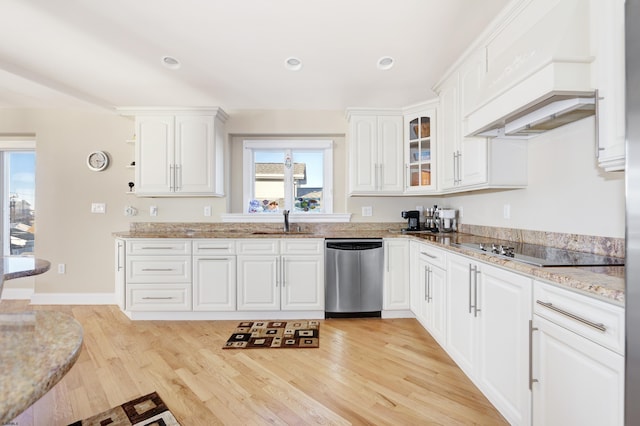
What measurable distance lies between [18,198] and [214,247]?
318cm

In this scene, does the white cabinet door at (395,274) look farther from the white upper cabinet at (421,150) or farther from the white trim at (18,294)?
the white trim at (18,294)

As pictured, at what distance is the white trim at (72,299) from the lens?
11.4ft

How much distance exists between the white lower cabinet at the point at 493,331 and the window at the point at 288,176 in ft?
6.60

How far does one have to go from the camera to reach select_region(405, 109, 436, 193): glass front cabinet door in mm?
2967

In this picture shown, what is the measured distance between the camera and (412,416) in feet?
5.24

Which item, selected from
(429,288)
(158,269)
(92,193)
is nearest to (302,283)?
(429,288)

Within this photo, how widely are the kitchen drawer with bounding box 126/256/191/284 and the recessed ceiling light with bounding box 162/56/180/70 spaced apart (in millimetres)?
1812

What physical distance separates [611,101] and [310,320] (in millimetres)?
2698

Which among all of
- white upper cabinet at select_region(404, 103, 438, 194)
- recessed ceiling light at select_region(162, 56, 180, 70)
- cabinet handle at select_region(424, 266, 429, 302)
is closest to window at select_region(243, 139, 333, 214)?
white upper cabinet at select_region(404, 103, 438, 194)

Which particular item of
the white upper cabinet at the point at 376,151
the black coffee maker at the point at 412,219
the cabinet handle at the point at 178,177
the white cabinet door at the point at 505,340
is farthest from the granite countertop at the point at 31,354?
the black coffee maker at the point at 412,219

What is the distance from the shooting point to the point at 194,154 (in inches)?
126

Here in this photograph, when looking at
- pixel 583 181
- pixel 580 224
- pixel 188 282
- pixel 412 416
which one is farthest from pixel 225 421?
pixel 583 181

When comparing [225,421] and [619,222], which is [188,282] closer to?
[225,421]

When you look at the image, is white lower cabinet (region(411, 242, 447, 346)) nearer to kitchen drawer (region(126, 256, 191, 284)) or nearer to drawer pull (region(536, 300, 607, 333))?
drawer pull (region(536, 300, 607, 333))
